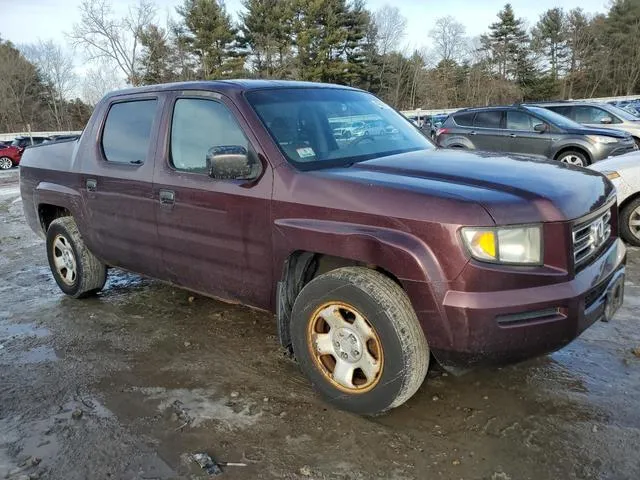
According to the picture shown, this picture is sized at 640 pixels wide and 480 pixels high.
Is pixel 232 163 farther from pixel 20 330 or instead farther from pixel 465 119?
pixel 465 119

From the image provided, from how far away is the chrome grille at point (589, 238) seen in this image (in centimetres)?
279

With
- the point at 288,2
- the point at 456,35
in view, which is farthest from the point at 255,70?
the point at 456,35

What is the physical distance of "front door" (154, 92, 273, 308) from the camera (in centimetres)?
338

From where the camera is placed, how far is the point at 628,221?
6469 mm

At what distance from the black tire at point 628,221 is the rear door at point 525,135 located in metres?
5.06

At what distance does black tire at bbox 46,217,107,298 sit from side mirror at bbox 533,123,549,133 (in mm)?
9420

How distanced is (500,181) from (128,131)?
2.93 metres

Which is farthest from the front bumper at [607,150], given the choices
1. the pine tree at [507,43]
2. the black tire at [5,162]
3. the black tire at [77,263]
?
the pine tree at [507,43]

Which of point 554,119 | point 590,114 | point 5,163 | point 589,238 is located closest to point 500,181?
point 589,238

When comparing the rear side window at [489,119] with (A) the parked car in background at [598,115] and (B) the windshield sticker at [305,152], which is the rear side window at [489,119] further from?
(B) the windshield sticker at [305,152]

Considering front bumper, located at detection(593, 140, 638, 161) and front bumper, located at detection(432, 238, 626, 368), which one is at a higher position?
front bumper, located at detection(432, 238, 626, 368)

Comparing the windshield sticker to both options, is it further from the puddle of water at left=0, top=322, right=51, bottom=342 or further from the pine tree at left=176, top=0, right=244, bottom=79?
the pine tree at left=176, top=0, right=244, bottom=79

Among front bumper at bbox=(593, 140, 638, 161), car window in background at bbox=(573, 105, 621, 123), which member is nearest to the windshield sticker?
front bumper at bbox=(593, 140, 638, 161)

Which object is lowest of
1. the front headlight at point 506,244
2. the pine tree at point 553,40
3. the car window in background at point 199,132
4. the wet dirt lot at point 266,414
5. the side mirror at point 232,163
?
the wet dirt lot at point 266,414
